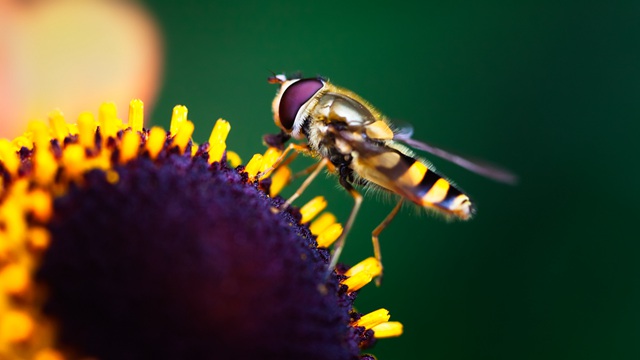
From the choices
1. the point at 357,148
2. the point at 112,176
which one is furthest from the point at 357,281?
the point at 112,176

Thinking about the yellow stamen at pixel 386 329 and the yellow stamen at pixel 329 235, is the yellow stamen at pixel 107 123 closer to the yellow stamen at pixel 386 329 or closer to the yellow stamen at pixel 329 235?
the yellow stamen at pixel 329 235

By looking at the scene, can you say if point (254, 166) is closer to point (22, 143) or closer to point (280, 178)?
point (280, 178)

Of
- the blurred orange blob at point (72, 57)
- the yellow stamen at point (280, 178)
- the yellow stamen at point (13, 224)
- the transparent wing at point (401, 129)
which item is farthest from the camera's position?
the blurred orange blob at point (72, 57)

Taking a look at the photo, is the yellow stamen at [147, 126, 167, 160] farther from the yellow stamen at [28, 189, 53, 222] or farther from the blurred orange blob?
the blurred orange blob

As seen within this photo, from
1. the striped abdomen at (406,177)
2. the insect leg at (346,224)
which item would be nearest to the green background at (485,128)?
the insect leg at (346,224)

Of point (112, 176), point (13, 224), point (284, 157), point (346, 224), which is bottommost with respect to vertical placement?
point (13, 224)

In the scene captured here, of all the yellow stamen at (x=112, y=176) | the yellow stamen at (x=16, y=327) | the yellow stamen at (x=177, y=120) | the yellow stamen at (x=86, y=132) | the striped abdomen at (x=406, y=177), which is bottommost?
the yellow stamen at (x=16, y=327)

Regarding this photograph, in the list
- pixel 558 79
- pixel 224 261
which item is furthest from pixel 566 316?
pixel 224 261
